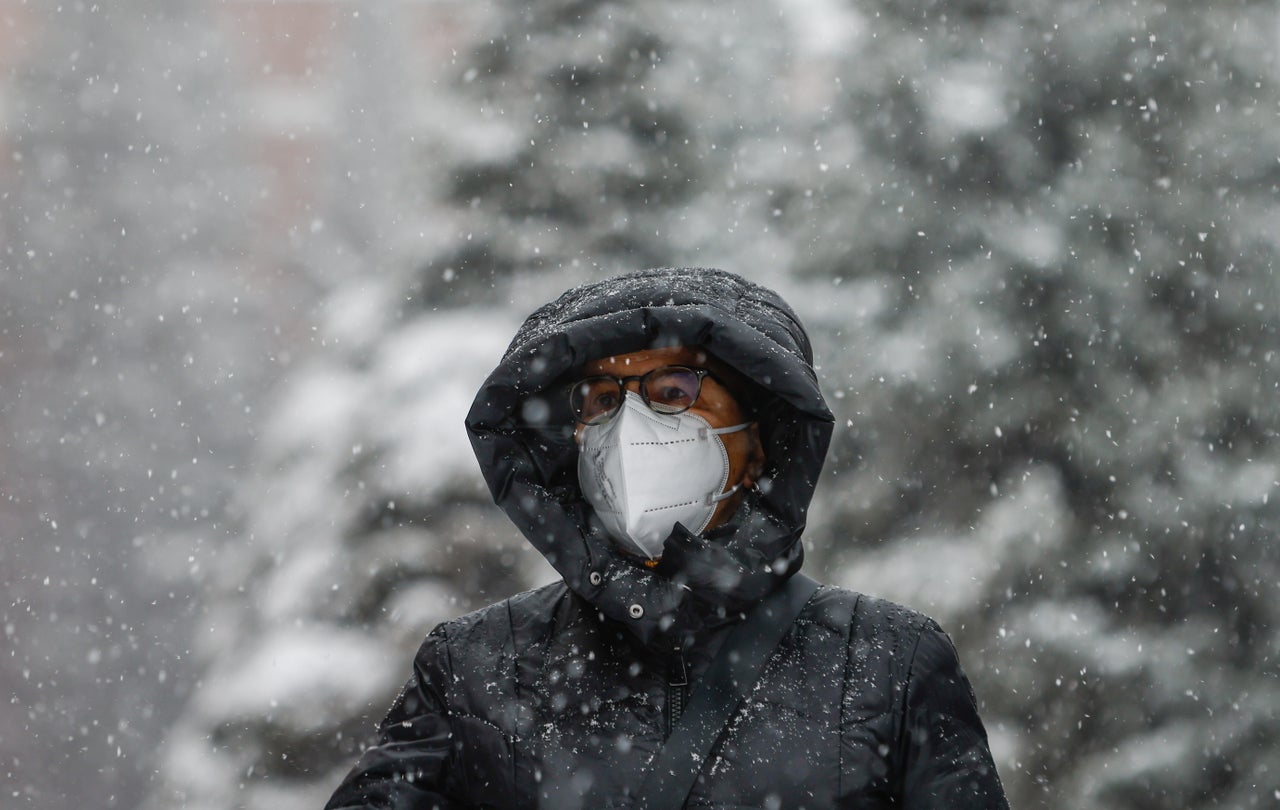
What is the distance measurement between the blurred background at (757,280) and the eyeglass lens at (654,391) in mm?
2381

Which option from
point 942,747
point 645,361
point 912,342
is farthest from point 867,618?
point 912,342

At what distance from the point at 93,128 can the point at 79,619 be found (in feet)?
6.80

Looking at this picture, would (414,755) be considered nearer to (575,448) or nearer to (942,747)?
(575,448)

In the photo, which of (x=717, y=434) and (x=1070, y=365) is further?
(x=1070, y=365)

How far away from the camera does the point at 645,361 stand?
6.93 feet

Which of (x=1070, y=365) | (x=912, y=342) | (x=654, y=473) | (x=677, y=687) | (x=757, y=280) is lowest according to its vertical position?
(x=677, y=687)

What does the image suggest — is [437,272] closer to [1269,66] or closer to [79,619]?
[79,619]

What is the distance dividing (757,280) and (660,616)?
2.94m

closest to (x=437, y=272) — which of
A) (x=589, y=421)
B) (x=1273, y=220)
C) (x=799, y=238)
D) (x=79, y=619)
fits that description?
(x=799, y=238)

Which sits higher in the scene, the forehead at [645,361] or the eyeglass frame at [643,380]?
the forehead at [645,361]

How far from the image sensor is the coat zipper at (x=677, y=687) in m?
1.86

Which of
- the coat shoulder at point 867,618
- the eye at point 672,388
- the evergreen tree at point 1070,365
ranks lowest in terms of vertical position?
the coat shoulder at point 867,618

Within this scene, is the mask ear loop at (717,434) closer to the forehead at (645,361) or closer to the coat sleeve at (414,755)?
the forehead at (645,361)

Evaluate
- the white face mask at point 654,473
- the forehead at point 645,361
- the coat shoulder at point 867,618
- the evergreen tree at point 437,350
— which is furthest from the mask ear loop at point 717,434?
the evergreen tree at point 437,350
